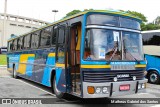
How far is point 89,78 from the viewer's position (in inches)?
288

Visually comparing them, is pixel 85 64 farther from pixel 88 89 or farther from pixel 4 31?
pixel 4 31

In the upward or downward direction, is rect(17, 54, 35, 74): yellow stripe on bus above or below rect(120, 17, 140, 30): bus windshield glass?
below

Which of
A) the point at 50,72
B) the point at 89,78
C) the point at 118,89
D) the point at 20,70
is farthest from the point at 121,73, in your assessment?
the point at 20,70

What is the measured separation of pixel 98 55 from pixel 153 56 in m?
8.96

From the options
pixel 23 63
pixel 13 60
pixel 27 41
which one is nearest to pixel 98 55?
pixel 27 41

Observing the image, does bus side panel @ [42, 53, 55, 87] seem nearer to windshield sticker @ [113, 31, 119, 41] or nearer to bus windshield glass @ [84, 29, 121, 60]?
bus windshield glass @ [84, 29, 121, 60]

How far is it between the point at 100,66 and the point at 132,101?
281 centimetres

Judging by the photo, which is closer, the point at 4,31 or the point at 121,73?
the point at 121,73

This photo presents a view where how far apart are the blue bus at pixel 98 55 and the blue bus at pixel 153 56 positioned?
7182mm

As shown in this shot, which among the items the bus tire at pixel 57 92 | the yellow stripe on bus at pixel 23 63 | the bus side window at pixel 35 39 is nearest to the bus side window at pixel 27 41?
the yellow stripe on bus at pixel 23 63

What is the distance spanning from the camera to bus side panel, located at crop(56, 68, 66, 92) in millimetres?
8809

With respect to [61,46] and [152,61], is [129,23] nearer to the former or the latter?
[61,46]

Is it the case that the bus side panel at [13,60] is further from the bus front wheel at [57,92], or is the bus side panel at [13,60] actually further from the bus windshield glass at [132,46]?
the bus windshield glass at [132,46]

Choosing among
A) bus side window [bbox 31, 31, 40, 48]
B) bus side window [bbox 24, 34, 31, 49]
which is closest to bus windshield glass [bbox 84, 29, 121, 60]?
bus side window [bbox 31, 31, 40, 48]
